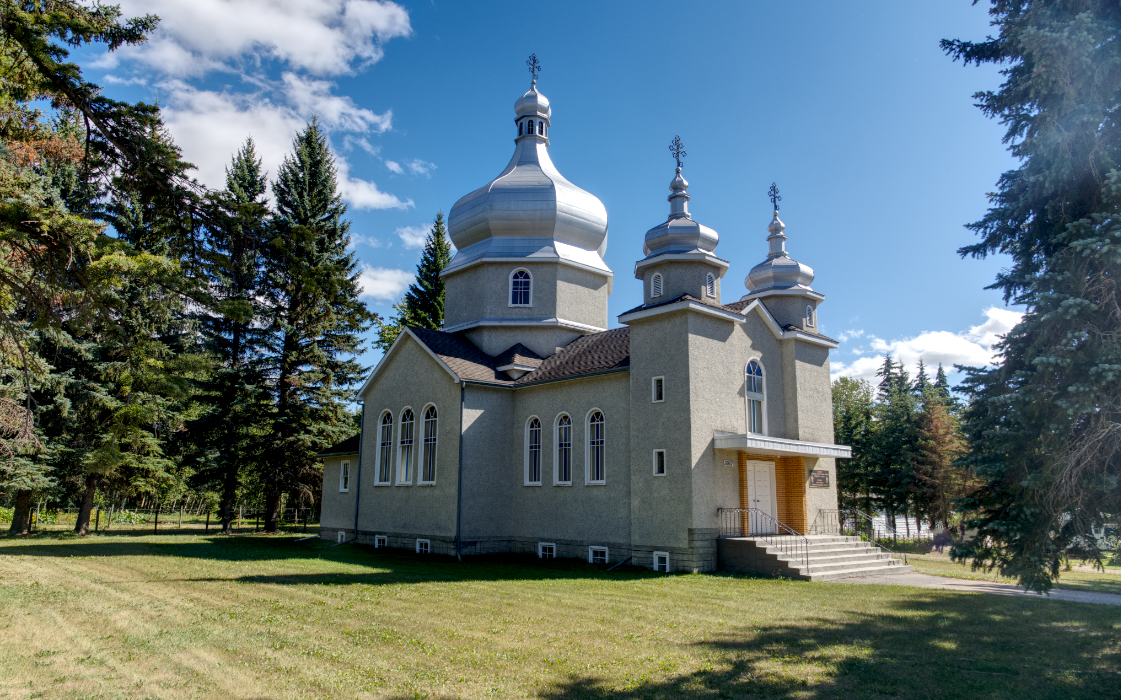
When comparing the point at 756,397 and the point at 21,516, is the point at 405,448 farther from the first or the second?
the point at 21,516

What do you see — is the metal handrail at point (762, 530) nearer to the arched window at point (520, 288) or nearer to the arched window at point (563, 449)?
the arched window at point (563, 449)

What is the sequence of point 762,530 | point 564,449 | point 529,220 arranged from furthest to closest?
1. point 529,220
2. point 564,449
3. point 762,530

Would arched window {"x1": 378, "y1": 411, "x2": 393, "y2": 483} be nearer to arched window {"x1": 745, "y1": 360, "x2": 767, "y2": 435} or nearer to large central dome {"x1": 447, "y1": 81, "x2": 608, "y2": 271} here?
→ large central dome {"x1": 447, "y1": 81, "x2": 608, "y2": 271}

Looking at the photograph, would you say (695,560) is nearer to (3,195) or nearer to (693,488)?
(693,488)

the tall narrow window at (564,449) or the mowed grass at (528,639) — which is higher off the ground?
the tall narrow window at (564,449)

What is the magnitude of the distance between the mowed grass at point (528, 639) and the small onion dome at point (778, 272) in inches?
369

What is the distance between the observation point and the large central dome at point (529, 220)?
2358 centimetres

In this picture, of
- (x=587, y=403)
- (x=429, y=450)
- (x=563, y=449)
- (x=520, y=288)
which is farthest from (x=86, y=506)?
(x=587, y=403)

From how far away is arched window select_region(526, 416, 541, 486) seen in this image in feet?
65.9

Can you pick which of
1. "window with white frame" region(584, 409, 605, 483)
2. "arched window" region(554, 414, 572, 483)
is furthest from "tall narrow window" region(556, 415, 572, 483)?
"window with white frame" region(584, 409, 605, 483)

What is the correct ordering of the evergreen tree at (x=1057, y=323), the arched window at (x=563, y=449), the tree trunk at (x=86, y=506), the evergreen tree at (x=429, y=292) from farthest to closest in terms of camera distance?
1. the evergreen tree at (x=429, y=292)
2. the tree trunk at (x=86, y=506)
3. the arched window at (x=563, y=449)
4. the evergreen tree at (x=1057, y=323)

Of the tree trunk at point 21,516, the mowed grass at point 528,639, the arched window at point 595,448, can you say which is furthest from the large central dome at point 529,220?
the tree trunk at point 21,516

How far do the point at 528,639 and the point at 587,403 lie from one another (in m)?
10.7

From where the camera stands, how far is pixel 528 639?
27.9ft
